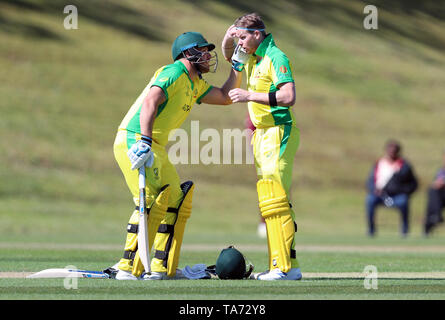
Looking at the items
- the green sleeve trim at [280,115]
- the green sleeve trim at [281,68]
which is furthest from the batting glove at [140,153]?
the green sleeve trim at [281,68]

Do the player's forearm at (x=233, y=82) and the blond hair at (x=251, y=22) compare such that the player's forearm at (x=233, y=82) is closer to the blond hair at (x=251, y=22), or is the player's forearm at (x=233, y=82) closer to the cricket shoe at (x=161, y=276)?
the blond hair at (x=251, y=22)

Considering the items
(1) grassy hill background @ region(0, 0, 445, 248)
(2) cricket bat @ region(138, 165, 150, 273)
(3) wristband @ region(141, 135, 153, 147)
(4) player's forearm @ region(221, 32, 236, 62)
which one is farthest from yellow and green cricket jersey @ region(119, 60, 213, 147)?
(1) grassy hill background @ region(0, 0, 445, 248)

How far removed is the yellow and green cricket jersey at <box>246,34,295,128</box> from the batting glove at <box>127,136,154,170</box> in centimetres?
125

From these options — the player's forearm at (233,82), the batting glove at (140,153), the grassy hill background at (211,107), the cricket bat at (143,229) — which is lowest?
the cricket bat at (143,229)

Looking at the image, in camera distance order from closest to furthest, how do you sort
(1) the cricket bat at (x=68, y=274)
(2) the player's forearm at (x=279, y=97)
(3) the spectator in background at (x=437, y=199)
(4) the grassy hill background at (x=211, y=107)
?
1. (2) the player's forearm at (x=279, y=97)
2. (1) the cricket bat at (x=68, y=274)
3. (3) the spectator in background at (x=437, y=199)
4. (4) the grassy hill background at (x=211, y=107)

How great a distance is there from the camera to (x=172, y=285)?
29.9 ft

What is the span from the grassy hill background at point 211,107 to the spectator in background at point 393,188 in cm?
283

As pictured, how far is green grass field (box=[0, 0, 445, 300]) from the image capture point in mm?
21875

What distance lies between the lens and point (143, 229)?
940 centimetres

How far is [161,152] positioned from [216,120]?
32525 mm

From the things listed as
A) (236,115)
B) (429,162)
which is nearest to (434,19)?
(429,162)

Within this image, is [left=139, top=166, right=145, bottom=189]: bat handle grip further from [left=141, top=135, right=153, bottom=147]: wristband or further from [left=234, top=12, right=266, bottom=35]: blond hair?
[left=234, top=12, right=266, bottom=35]: blond hair

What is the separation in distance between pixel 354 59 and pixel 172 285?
151 ft

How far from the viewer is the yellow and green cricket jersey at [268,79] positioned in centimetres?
965
